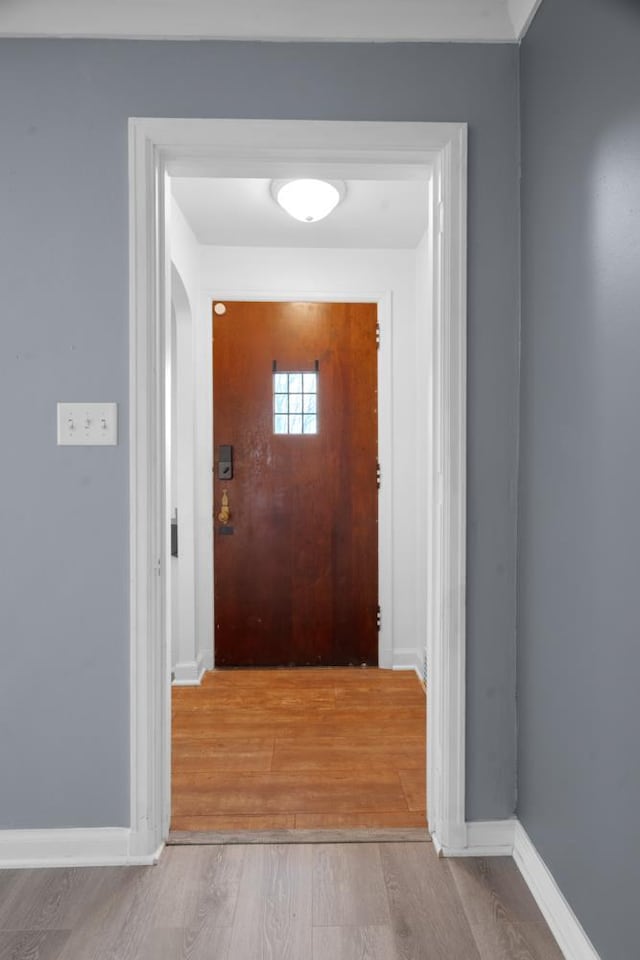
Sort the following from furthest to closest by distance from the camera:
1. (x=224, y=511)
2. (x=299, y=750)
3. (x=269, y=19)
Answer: (x=224, y=511), (x=299, y=750), (x=269, y=19)

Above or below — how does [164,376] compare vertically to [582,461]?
above

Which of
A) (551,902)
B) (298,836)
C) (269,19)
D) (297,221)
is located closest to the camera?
(551,902)

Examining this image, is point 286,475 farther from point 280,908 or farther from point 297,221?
point 280,908

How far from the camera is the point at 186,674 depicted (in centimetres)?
332

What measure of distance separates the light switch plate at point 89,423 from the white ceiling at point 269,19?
106 centimetres

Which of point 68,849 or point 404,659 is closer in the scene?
point 68,849

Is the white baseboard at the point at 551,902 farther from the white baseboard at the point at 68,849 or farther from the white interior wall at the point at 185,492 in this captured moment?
the white interior wall at the point at 185,492

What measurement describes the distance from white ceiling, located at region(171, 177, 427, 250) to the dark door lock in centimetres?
113

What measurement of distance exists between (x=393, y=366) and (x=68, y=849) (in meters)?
2.69

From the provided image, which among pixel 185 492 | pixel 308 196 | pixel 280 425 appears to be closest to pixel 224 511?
pixel 185 492

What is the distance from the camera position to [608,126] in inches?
51.4

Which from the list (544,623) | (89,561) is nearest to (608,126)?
(544,623)

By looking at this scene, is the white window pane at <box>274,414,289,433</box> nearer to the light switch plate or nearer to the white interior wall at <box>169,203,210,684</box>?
the white interior wall at <box>169,203,210,684</box>

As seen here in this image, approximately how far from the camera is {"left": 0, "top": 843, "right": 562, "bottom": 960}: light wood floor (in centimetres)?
150
